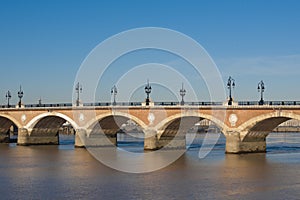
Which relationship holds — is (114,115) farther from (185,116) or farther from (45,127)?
(45,127)

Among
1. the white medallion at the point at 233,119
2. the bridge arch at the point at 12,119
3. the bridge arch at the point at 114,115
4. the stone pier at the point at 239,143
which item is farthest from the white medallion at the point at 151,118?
the bridge arch at the point at 12,119

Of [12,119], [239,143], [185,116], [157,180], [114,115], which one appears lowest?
[157,180]

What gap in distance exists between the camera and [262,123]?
187 ft

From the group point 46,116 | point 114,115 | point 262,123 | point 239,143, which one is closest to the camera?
point 262,123

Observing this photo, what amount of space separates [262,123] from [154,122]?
1335 cm

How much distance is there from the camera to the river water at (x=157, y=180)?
1250 inches

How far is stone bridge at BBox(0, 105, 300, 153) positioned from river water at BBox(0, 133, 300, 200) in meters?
5.29

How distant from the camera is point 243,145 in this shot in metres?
57.8

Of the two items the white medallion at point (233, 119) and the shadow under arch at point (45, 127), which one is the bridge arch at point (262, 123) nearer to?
the white medallion at point (233, 119)

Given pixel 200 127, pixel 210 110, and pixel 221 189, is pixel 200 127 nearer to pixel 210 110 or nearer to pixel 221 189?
pixel 210 110

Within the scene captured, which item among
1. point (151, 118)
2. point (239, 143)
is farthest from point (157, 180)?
point (151, 118)

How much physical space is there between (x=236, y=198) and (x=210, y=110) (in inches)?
1150

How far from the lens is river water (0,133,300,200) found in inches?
1250

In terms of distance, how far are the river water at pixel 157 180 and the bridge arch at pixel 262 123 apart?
447cm
